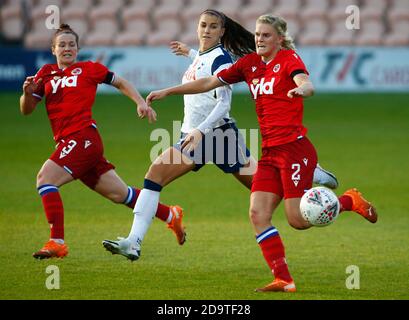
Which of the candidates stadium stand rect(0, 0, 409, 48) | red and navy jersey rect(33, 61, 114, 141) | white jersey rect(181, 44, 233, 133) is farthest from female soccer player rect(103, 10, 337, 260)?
stadium stand rect(0, 0, 409, 48)

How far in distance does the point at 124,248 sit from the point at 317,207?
1697mm

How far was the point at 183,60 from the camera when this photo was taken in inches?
894

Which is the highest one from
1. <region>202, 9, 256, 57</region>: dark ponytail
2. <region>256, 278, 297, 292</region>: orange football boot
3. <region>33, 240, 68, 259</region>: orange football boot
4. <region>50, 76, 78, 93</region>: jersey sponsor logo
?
<region>202, 9, 256, 57</region>: dark ponytail

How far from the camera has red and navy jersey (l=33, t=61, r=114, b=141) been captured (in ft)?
28.1

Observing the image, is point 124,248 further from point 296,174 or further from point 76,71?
point 76,71

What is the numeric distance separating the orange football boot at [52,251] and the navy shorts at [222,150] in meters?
1.31

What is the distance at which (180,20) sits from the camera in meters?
26.0

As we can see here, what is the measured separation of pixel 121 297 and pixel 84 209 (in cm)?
455

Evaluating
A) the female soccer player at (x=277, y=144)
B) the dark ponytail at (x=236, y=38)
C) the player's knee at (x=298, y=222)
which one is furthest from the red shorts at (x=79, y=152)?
the player's knee at (x=298, y=222)

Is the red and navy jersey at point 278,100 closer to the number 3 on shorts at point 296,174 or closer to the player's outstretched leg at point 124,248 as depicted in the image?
A: the number 3 on shorts at point 296,174

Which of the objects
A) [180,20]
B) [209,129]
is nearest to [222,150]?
[209,129]

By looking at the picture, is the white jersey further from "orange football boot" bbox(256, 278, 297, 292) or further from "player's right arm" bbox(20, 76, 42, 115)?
"orange football boot" bbox(256, 278, 297, 292)

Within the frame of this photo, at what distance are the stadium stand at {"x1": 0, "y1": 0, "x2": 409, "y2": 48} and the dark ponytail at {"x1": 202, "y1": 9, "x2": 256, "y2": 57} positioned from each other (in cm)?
1581

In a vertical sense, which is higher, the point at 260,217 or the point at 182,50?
the point at 182,50
